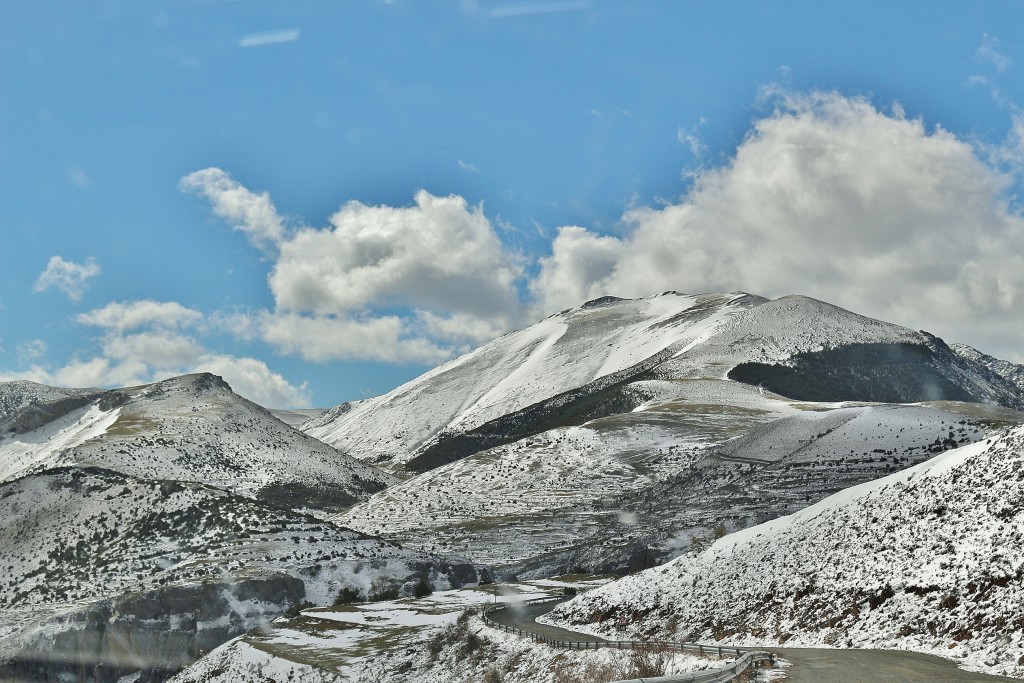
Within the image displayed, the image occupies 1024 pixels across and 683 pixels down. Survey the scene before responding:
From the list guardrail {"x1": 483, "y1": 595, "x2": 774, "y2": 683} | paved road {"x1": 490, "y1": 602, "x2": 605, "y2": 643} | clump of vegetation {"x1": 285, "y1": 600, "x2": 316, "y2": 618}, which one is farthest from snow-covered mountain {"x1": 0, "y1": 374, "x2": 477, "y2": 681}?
guardrail {"x1": 483, "y1": 595, "x2": 774, "y2": 683}

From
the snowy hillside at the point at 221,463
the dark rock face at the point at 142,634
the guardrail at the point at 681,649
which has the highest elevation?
the snowy hillside at the point at 221,463

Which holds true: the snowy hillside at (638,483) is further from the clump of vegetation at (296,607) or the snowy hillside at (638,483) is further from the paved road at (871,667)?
the paved road at (871,667)

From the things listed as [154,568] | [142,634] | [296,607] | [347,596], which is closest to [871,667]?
[296,607]

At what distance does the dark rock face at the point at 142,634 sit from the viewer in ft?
243

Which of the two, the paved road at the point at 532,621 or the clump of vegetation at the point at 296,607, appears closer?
the paved road at the point at 532,621

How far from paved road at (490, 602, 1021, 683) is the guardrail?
3.70ft

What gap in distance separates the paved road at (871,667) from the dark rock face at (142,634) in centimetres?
5482

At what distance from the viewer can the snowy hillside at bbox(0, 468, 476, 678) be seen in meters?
75.3

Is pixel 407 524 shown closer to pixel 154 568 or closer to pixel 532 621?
pixel 154 568

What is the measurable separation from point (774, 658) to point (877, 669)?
111 inches

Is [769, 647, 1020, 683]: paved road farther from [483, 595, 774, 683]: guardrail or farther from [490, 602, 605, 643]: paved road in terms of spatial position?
[490, 602, 605, 643]: paved road

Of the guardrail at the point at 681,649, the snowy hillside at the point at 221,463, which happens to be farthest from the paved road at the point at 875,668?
the snowy hillside at the point at 221,463

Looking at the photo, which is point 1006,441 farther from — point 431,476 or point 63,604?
point 431,476

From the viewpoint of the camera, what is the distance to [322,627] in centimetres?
6525
